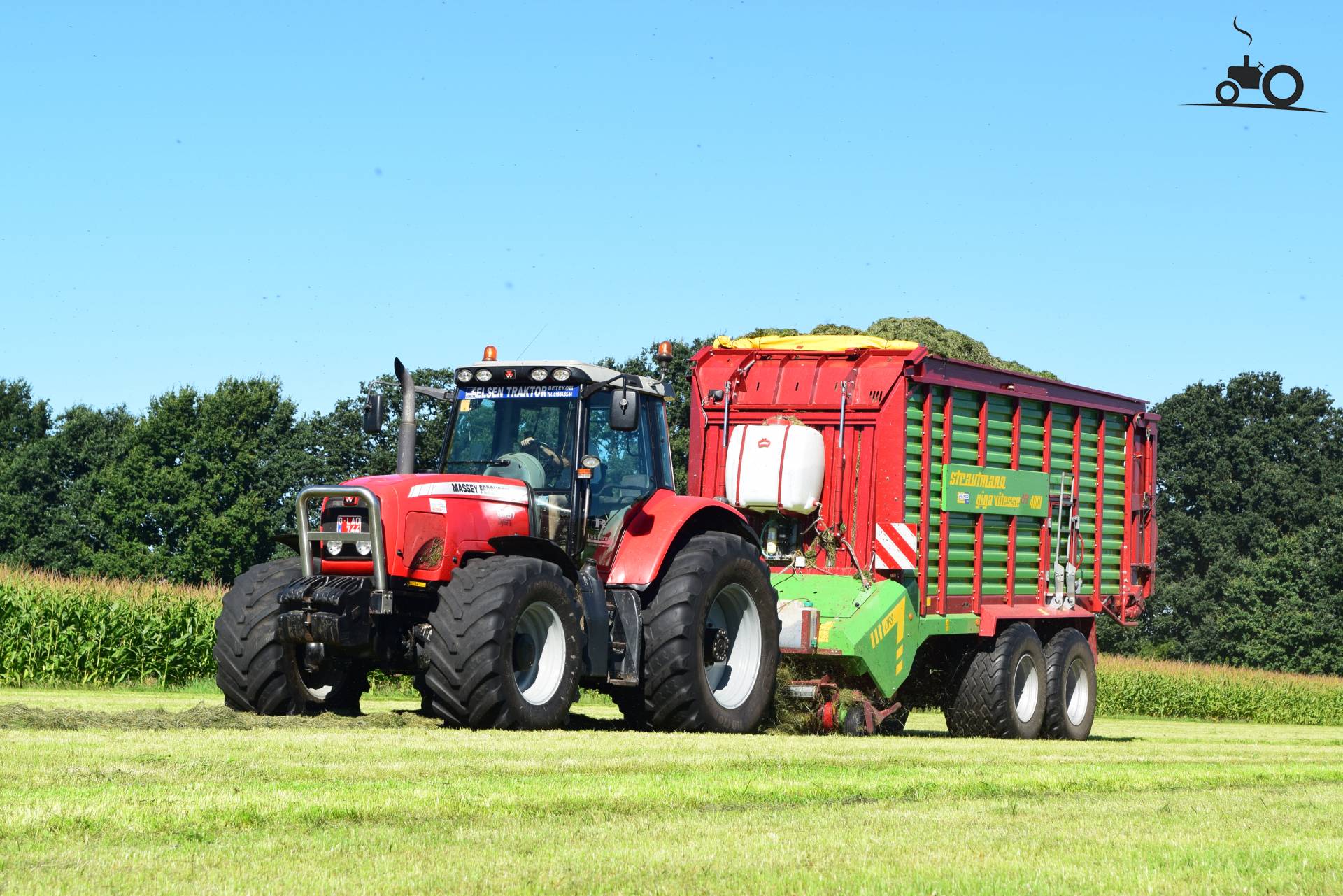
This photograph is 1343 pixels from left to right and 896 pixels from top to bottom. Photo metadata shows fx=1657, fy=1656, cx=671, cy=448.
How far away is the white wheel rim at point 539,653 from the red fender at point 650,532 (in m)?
1.03

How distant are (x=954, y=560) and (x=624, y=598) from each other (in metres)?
4.20

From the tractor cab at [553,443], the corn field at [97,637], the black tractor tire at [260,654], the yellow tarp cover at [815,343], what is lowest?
the corn field at [97,637]

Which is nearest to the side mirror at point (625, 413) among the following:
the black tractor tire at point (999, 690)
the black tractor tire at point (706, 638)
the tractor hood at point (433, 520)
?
the tractor hood at point (433, 520)

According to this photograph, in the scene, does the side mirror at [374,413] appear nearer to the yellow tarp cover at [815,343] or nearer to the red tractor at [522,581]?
the red tractor at [522,581]

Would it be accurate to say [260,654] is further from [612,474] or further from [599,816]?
[599,816]

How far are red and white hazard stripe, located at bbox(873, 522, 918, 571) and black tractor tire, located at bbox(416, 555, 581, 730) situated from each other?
4.13 meters

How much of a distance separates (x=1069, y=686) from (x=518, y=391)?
7.72 meters

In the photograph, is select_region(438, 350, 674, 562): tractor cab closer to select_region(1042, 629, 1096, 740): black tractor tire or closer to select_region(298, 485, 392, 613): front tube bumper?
select_region(298, 485, 392, 613): front tube bumper

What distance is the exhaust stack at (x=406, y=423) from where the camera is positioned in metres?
12.1

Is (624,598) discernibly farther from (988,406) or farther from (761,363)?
(988,406)

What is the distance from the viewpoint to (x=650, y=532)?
512 inches

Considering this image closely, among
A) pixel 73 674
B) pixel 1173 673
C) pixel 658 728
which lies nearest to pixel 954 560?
pixel 658 728

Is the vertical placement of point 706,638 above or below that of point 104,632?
above

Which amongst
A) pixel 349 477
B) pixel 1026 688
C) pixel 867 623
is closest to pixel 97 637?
pixel 867 623
